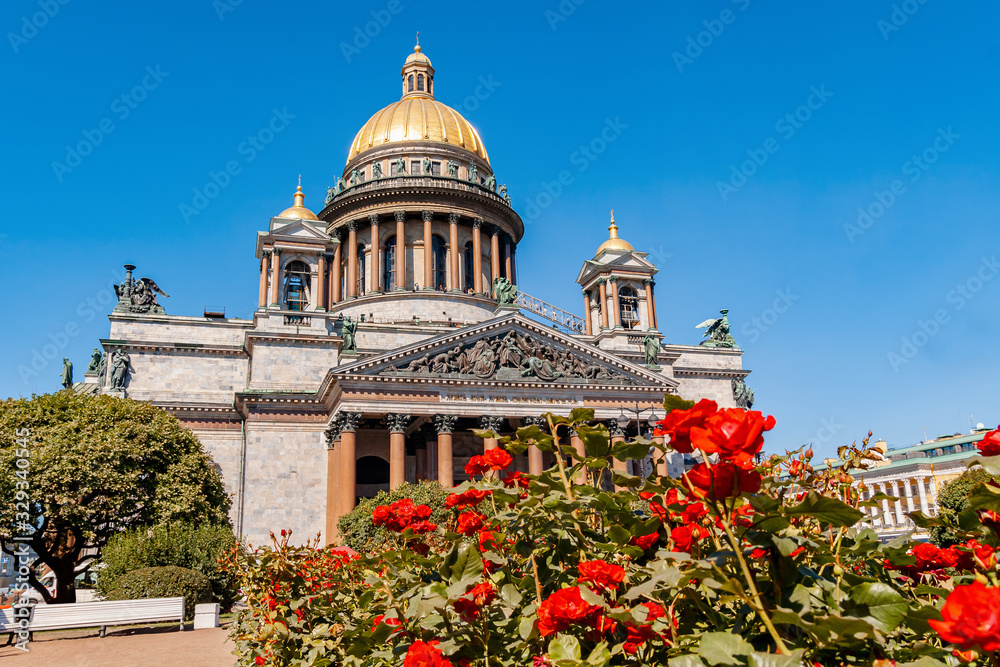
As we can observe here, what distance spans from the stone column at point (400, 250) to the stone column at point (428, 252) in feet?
5.07

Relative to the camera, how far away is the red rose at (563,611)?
3908mm

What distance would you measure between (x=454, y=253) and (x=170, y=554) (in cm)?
3269

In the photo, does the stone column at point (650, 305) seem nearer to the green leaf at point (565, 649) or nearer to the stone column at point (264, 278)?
the stone column at point (264, 278)

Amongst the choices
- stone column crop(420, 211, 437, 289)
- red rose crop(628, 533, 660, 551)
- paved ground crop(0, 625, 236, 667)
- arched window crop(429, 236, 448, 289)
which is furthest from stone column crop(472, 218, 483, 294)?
red rose crop(628, 533, 660, 551)

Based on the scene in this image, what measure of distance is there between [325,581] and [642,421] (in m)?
33.0

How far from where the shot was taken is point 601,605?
13.3 feet

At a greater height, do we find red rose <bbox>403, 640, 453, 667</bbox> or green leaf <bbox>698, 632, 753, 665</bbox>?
green leaf <bbox>698, 632, 753, 665</bbox>

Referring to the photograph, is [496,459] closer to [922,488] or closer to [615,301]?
[615,301]

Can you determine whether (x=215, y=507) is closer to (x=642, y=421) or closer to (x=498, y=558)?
(x=642, y=421)

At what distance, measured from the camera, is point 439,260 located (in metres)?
55.9

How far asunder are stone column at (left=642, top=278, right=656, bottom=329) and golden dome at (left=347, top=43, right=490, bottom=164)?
20410 millimetres

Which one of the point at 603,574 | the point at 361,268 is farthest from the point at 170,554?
the point at 361,268

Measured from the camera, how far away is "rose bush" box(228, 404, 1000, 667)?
11.2 feet

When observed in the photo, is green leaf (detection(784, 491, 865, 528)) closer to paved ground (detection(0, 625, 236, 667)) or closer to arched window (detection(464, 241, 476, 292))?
paved ground (detection(0, 625, 236, 667))
